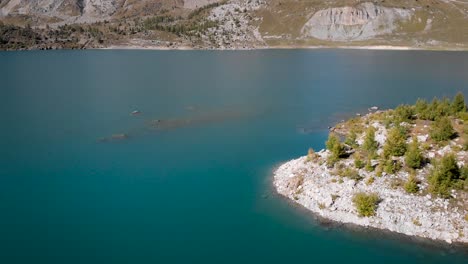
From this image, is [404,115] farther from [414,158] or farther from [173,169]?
[173,169]

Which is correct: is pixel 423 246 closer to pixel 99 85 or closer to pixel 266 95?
pixel 266 95

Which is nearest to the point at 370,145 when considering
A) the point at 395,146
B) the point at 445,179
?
the point at 395,146

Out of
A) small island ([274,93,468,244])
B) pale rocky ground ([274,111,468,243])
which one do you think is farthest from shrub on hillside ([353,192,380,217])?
pale rocky ground ([274,111,468,243])

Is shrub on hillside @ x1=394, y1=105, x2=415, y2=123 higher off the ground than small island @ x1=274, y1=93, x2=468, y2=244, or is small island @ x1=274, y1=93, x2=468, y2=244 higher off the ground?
shrub on hillside @ x1=394, y1=105, x2=415, y2=123

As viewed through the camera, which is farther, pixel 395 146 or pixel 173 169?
pixel 173 169

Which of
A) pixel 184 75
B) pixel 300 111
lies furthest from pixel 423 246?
pixel 184 75

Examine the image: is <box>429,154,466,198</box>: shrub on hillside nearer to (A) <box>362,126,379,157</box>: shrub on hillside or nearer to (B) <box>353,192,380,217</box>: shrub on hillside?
(B) <box>353,192,380,217</box>: shrub on hillside
